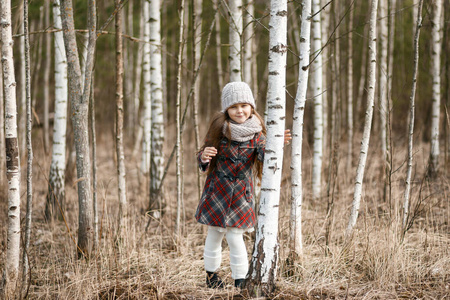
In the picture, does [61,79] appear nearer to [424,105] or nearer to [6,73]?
[6,73]

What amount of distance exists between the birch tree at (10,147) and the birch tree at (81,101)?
19.4 inches

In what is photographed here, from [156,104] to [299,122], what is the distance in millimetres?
2624

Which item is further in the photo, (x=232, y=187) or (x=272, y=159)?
(x=232, y=187)

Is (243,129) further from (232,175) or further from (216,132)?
(232,175)

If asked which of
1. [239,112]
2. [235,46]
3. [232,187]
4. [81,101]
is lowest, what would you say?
[232,187]

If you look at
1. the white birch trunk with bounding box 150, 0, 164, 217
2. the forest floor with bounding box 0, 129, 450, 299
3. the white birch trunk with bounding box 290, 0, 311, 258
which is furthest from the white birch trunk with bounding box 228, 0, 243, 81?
the forest floor with bounding box 0, 129, 450, 299

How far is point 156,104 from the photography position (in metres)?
5.11

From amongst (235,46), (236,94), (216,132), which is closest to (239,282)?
(216,132)

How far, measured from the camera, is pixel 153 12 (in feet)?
17.0

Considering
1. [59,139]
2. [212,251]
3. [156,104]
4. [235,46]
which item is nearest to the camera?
[212,251]

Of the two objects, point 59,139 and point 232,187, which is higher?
point 59,139

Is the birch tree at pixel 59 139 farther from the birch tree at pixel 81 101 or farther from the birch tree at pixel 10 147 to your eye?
the birch tree at pixel 10 147

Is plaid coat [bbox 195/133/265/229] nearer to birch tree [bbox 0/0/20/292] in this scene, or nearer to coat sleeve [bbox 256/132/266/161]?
coat sleeve [bbox 256/132/266/161]

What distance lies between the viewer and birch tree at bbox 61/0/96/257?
2.98m
